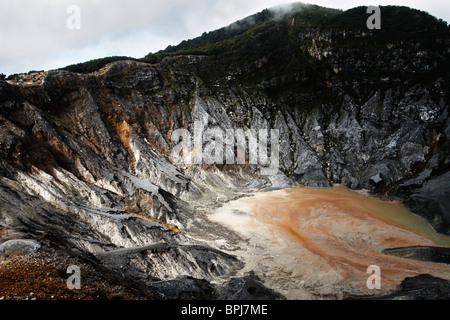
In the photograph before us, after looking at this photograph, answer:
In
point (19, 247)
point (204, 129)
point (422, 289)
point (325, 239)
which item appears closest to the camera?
point (19, 247)

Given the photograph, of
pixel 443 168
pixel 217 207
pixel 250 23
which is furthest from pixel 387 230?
pixel 250 23

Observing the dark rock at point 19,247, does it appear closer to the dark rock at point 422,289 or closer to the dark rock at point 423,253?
the dark rock at point 422,289

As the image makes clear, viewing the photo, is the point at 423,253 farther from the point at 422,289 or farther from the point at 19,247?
the point at 19,247

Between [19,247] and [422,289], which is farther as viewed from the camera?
[422,289]

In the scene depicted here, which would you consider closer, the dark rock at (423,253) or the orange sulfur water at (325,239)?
the orange sulfur water at (325,239)

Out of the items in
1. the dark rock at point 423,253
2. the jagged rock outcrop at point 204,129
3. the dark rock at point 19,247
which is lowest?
the dark rock at point 423,253

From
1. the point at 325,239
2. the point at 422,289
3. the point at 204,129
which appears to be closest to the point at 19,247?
the point at 422,289

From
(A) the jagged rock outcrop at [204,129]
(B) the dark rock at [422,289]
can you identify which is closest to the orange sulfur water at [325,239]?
(B) the dark rock at [422,289]

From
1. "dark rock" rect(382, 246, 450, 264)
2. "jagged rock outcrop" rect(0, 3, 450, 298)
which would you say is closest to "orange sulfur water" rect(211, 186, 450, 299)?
"dark rock" rect(382, 246, 450, 264)
